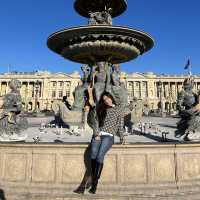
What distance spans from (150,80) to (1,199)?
4349 inches

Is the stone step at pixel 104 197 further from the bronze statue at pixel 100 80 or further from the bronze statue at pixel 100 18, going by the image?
the bronze statue at pixel 100 18

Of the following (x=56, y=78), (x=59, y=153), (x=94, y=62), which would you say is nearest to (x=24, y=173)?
(x=59, y=153)

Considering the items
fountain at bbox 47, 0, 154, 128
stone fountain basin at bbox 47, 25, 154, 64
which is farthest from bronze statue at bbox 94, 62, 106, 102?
stone fountain basin at bbox 47, 25, 154, 64

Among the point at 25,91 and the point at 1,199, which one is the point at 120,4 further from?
the point at 25,91

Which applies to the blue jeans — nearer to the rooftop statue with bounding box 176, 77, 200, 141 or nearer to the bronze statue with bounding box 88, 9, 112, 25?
the rooftop statue with bounding box 176, 77, 200, 141

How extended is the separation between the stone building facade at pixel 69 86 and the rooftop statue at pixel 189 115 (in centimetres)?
9857

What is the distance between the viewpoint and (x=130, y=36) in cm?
1165

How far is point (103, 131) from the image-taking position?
4.84 meters

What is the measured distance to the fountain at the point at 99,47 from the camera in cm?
1138

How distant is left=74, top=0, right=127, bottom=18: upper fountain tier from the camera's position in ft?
46.4

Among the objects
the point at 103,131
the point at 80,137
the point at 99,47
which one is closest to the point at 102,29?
the point at 99,47

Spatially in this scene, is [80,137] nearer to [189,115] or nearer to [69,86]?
[189,115]

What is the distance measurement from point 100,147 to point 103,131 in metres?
0.29

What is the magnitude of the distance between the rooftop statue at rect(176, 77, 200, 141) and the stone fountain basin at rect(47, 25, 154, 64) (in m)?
4.91
